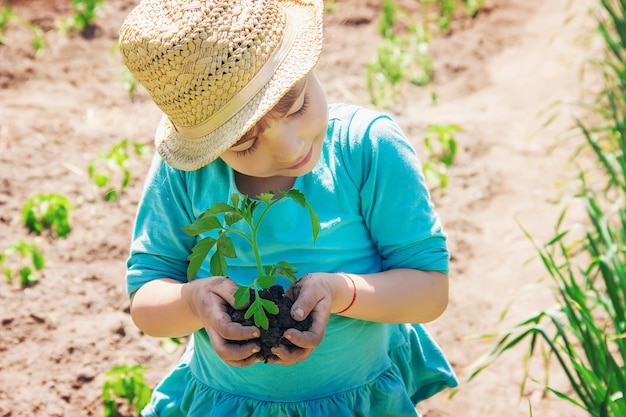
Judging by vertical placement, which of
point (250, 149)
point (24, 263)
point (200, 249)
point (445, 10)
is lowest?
point (24, 263)

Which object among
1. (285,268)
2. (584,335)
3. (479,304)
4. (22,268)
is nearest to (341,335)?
(285,268)

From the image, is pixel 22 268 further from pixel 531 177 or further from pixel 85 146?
pixel 531 177

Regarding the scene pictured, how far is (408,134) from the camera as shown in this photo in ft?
12.8

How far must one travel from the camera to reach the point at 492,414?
2.46 metres

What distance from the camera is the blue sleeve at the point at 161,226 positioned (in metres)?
1.82

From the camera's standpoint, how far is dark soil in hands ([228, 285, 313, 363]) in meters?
1.47

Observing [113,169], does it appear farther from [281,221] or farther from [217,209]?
[217,209]

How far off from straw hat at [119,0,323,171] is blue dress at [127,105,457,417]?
28 centimetres

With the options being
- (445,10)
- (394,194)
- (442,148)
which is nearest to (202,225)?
(394,194)

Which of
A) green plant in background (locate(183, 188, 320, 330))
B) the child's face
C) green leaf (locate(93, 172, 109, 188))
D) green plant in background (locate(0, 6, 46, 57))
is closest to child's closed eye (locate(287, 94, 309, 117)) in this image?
the child's face

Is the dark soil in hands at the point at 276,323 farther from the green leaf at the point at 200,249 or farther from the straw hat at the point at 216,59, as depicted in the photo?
the straw hat at the point at 216,59

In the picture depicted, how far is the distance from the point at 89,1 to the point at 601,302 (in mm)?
3704

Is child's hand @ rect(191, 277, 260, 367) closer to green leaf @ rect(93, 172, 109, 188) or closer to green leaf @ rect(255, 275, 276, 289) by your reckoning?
green leaf @ rect(255, 275, 276, 289)

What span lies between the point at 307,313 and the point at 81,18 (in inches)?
150
